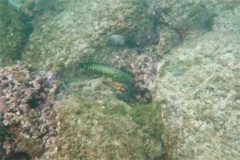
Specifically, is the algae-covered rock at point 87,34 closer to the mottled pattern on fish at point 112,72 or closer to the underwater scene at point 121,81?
the underwater scene at point 121,81

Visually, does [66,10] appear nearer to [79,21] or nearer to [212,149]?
[79,21]

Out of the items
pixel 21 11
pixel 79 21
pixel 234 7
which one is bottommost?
pixel 21 11

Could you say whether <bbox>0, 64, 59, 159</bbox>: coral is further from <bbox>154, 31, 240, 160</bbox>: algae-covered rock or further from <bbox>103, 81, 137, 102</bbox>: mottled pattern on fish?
<bbox>154, 31, 240, 160</bbox>: algae-covered rock

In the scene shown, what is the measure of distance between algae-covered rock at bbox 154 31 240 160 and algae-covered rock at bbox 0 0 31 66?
4.65 metres

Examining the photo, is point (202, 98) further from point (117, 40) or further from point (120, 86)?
point (117, 40)

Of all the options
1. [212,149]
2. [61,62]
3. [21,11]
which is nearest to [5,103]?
[61,62]

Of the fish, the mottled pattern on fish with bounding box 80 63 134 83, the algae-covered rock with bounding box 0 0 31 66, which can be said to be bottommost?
the algae-covered rock with bounding box 0 0 31 66

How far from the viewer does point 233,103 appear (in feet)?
17.4

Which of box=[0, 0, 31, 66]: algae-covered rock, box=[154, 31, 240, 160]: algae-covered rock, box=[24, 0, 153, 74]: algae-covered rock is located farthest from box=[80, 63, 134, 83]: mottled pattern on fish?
box=[0, 0, 31, 66]: algae-covered rock

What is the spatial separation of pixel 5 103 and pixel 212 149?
444 centimetres

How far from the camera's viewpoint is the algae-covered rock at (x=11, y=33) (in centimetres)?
784

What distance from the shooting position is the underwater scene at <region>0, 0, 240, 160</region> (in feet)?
15.9

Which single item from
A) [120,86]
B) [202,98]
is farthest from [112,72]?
[202,98]

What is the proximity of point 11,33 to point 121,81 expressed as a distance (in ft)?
14.7
